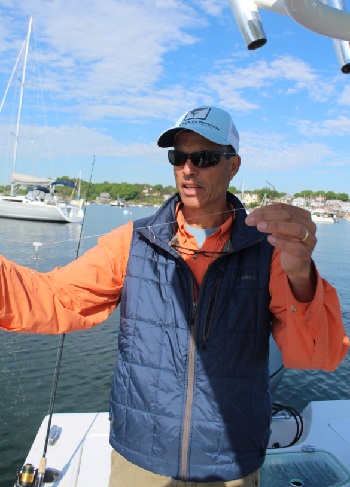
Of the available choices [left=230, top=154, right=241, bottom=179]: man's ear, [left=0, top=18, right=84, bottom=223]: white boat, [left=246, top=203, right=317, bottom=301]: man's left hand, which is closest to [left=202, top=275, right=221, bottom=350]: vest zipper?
[left=246, top=203, right=317, bottom=301]: man's left hand

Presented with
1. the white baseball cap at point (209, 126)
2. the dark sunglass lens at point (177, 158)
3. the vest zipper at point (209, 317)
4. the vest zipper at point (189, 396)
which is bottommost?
the vest zipper at point (189, 396)

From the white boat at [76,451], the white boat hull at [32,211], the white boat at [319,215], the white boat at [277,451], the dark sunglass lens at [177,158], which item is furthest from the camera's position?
the white boat hull at [32,211]

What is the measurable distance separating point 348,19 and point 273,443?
380 cm

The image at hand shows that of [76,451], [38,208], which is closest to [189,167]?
[76,451]

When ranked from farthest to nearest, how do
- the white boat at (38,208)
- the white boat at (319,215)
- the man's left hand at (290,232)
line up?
the white boat at (38,208)
the white boat at (319,215)
the man's left hand at (290,232)

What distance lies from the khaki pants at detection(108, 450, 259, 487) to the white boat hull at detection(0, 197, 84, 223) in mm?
36231

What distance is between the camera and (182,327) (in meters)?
1.94

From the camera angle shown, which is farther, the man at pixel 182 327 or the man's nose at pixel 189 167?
the man's nose at pixel 189 167

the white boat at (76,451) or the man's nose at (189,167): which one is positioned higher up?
the man's nose at (189,167)

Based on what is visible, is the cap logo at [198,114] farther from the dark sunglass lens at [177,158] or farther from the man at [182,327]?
the dark sunglass lens at [177,158]

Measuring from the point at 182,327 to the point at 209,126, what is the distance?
962mm

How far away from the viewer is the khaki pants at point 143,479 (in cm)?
189

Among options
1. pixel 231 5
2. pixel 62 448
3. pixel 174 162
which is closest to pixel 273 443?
pixel 62 448

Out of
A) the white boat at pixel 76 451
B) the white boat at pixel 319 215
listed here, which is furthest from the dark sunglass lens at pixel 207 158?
the white boat at pixel 76 451
